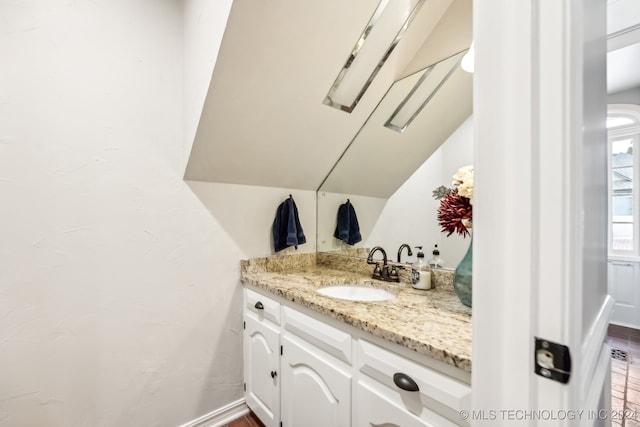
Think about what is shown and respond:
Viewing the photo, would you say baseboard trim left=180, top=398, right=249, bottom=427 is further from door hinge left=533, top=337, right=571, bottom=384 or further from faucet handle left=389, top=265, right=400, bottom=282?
door hinge left=533, top=337, right=571, bottom=384

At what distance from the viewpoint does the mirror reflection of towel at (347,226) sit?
70.4 inches

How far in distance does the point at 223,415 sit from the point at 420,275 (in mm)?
1387

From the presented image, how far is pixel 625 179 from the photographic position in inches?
117

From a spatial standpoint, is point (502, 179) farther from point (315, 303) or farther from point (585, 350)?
point (315, 303)

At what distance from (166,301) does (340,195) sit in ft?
4.00

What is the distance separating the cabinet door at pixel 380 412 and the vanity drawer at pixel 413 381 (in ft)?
0.07

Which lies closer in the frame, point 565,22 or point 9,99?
point 565,22

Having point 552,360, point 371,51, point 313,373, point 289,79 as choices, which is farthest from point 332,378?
point 371,51

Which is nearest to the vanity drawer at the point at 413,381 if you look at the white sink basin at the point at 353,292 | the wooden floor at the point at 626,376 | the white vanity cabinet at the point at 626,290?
the white sink basin at the point at 353,292

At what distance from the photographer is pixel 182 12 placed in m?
1.41

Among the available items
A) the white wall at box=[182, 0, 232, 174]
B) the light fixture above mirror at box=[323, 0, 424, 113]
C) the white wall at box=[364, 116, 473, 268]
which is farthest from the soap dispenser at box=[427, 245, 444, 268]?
the white wall at box=[182, 0, 232, 174]

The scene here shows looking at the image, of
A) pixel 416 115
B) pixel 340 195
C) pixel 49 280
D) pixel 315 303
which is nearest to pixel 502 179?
pixel 315 303

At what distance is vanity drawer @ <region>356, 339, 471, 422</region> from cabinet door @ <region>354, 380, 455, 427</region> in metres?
0.02

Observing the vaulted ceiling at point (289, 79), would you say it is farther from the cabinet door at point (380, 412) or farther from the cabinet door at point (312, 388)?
the cabinet door at point (380, 412)
